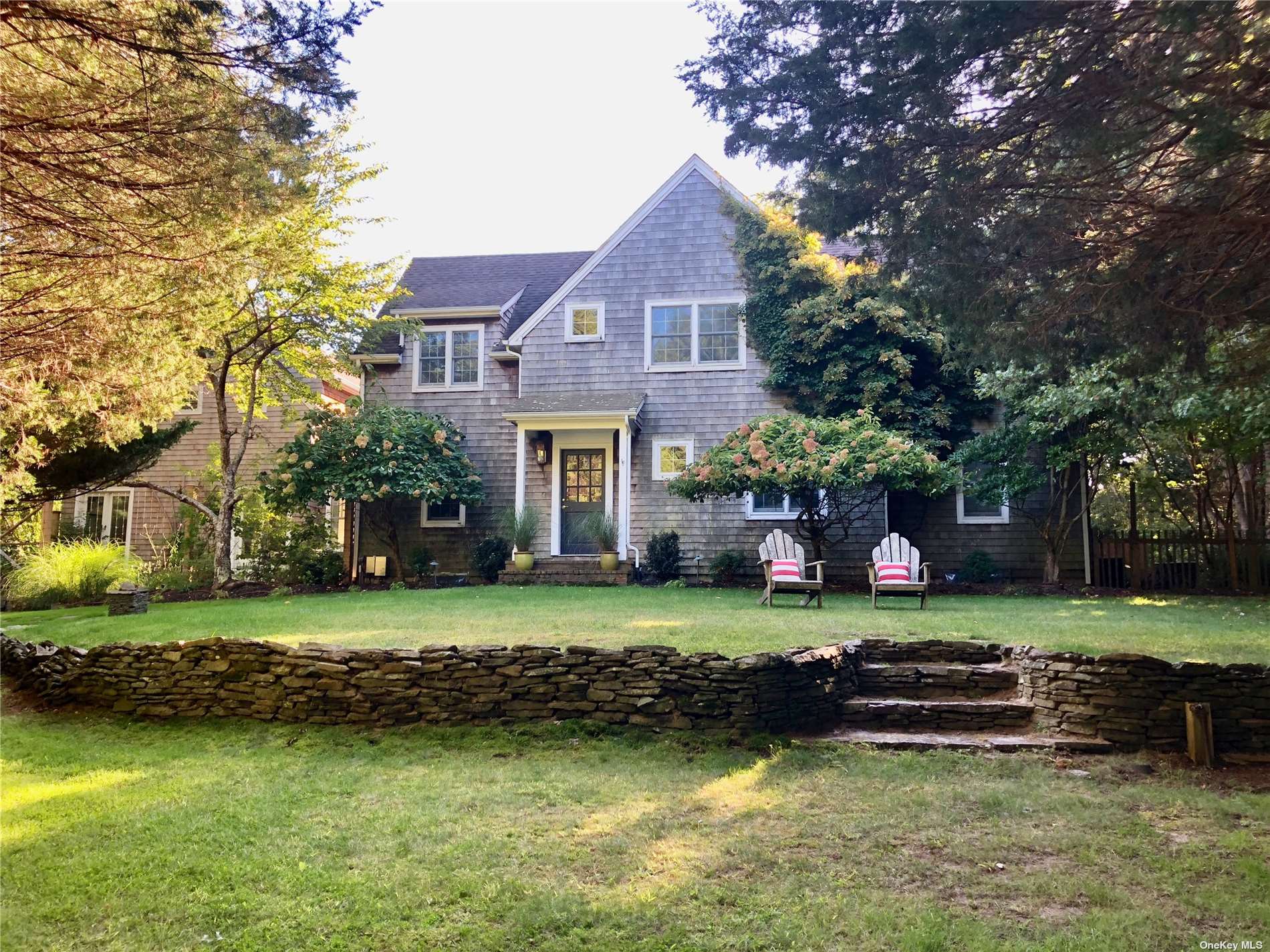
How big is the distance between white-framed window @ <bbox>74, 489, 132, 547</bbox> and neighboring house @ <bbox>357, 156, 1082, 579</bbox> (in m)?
7.18

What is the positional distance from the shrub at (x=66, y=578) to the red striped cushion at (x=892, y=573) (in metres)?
11.9

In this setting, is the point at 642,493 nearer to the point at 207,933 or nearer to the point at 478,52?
the point at 478,52

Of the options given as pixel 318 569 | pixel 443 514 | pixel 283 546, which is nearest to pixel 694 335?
Answer: pixel 443 514

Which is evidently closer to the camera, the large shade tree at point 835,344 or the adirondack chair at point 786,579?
the adirondack chair at point 786,579

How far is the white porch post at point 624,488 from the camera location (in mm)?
14836

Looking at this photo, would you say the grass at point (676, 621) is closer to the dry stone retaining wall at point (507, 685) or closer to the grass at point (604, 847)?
the dry stone retaining wall at point (507, 685)

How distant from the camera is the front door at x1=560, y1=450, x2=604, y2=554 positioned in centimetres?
1593

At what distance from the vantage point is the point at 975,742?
562 centimetres

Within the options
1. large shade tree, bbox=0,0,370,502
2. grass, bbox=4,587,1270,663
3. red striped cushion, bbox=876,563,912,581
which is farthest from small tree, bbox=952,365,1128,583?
large shade tree, bbox=0,0,370,502

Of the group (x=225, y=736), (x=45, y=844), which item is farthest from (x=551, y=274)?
(x=45, y=844)

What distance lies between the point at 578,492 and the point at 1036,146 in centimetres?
1218

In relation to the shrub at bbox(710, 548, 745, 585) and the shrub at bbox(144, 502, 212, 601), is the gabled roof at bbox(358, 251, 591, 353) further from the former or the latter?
the shrub at bbox(710, 548, 745, 585)

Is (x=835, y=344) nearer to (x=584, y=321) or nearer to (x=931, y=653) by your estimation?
(x=584, y=321)

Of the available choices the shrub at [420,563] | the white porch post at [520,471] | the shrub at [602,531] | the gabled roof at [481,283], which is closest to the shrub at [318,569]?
the shrub at [420,563]
